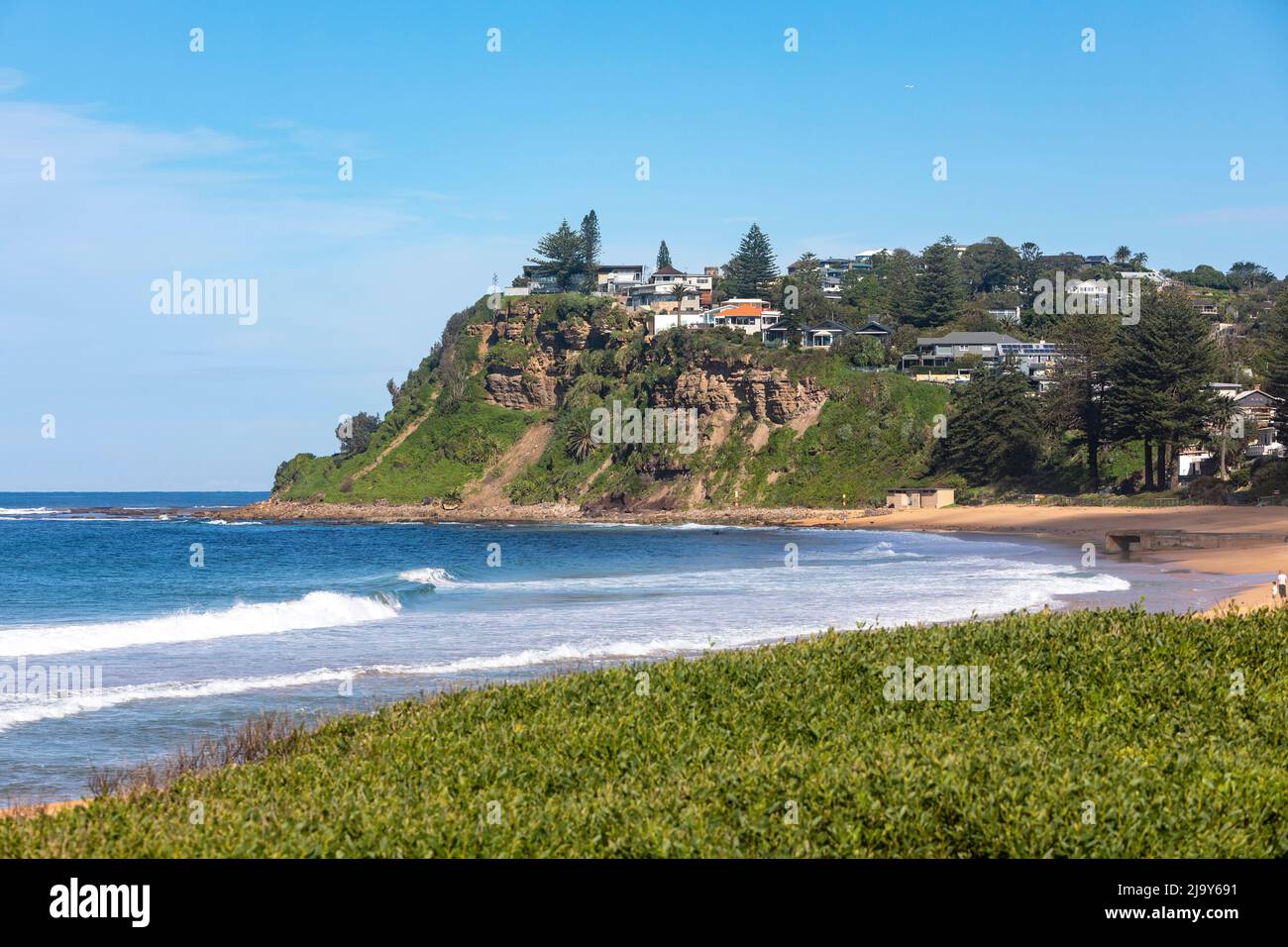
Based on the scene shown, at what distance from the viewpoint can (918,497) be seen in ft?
289

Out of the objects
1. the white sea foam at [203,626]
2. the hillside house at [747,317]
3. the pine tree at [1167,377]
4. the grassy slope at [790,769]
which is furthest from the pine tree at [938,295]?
the grassy slope at [790,769]

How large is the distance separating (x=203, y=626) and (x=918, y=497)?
2561 inches

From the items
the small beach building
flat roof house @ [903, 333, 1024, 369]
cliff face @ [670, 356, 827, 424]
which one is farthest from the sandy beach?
flat roof house @ [903, 333, 1024, 369]

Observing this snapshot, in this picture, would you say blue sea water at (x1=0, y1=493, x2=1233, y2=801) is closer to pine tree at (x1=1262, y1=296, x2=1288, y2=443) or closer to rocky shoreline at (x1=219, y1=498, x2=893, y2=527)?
pine tree at (x1=1262, y1=296, x2=1288, y2=443)

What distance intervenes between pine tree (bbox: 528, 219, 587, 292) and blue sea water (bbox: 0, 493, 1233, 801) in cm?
8207

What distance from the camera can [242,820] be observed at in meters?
9.56

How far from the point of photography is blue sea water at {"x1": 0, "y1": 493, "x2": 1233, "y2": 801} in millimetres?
19078

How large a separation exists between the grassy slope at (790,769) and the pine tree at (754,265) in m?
124

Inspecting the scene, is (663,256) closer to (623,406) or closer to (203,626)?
(623,406)

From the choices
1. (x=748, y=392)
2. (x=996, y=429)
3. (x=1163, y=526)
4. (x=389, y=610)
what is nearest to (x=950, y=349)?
(x=748, y=392)

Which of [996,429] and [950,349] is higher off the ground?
[950,349]
